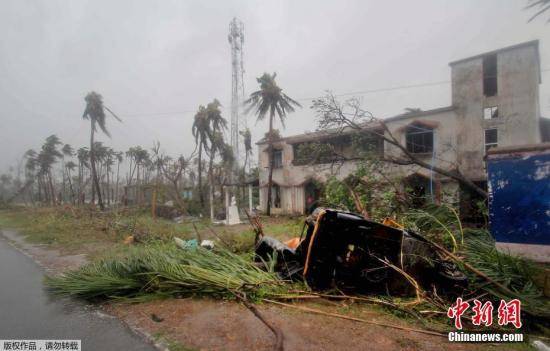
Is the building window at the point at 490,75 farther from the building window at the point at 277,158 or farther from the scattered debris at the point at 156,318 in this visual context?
the scattered debris at the point at 156,318

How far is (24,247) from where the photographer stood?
9375 mm

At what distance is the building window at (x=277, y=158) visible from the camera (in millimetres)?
20047

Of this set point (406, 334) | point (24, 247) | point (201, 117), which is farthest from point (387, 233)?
point (201, 117)

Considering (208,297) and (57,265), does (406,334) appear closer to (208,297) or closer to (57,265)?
(208,297)

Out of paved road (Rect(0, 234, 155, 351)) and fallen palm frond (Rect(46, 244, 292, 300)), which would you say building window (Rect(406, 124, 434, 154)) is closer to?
fallen palm frond (Rect(46, 244, 292, 300))

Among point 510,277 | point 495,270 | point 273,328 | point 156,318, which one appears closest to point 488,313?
point 510,277

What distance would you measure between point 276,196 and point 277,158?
2.88 m

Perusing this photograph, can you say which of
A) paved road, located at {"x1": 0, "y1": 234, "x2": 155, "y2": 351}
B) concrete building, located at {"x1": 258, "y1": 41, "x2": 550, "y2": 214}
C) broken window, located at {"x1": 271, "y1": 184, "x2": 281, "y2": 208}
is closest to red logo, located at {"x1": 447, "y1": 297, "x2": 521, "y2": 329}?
paved road, located at {"x1": 0, "y1": 234, "x2": 155, "y2": 351}

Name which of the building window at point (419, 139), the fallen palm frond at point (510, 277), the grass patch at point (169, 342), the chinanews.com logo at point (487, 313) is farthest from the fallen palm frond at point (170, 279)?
the building window at point (419, 139)

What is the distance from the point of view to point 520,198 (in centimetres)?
486

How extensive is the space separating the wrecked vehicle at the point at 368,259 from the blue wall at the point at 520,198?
1612mm

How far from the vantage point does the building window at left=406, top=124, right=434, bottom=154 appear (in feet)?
44.5

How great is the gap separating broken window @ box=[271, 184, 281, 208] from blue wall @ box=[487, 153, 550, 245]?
1545 centimetres

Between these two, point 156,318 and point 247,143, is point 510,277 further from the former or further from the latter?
point 247,143
